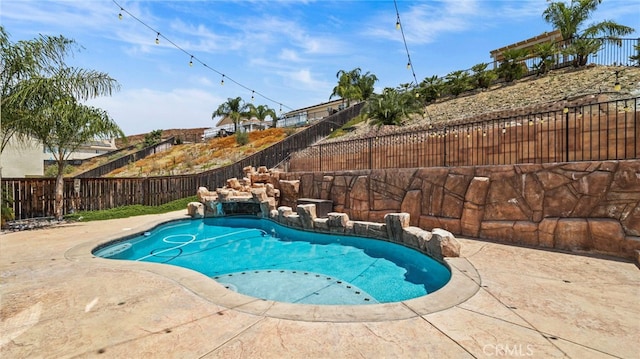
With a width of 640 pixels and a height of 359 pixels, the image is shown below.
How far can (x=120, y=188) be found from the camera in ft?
39.7

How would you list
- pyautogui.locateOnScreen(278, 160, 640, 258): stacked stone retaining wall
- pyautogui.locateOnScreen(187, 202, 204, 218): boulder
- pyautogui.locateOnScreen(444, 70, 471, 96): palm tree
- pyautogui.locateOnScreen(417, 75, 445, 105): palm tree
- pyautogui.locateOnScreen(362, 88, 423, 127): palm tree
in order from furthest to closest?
pyautogui.locateOnScreen(417, 75, 445, 105): palm tree
pyautogui.locateOnScreen(444, 70, 471, 96): palm tree
pyautogui.locateOnScreen(362, 88, 423, 127): palm tree
pyautogui.locateOnScreen(187, 202, 204, 218): boulder
pyautogui.locateOnScreen(278, 160, 640, 258): stacked stone retaining wall

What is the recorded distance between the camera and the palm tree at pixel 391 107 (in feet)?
48.6

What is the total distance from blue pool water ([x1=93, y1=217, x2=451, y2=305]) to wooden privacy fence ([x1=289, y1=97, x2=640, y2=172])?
144 inches

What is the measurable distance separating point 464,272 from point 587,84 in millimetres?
15354

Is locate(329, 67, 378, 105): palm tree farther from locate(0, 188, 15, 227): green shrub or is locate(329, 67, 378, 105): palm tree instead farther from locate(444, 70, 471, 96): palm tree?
locate(0, 188, 15, 227): green shrub

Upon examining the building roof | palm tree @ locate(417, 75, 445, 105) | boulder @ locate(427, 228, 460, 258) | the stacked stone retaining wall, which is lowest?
boulder @ locate(427, 228, 460, 258)

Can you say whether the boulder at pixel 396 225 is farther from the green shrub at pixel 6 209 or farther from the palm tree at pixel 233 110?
the palm tree at pixel 233 110

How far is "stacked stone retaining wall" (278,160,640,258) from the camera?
4562 millimetres

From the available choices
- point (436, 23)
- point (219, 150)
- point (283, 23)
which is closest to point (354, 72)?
point (219, 150)

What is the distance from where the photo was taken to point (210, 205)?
1109 centimetres

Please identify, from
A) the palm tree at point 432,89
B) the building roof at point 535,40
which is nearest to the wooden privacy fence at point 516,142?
the palm tree at point 432,89

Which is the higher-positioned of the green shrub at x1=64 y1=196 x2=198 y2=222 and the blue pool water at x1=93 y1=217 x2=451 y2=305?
the green shrub at x1=64 y1=196 x2=198 y2=222

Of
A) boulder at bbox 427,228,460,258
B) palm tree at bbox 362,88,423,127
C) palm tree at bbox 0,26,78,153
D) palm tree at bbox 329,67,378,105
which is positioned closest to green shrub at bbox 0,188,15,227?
palm tree at bbox 0,26,78,153

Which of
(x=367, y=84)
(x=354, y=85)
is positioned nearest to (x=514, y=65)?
(x=367, y=84)
